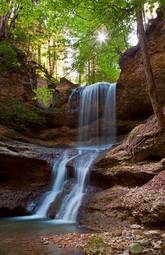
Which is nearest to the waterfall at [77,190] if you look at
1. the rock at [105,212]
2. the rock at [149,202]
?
the rock at [105,212]

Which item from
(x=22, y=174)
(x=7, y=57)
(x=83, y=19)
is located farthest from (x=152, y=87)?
(x=7, y=57)

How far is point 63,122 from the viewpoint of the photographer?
20.9 meters

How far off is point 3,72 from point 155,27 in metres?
10.1

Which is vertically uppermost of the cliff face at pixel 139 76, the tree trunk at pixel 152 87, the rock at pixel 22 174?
the cliff face at pixel 139 76

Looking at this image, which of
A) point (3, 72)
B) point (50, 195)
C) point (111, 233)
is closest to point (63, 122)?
point (3, 72)

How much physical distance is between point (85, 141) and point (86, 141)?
7 cm

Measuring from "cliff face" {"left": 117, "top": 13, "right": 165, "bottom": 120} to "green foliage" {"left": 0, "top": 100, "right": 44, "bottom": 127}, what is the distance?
5.26m

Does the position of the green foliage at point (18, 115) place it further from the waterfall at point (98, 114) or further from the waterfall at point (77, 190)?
the waterfall at point (77, 190)

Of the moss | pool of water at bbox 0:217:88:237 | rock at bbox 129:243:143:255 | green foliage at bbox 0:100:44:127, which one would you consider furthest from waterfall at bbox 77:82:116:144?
rock at bbox 129:243:143:255

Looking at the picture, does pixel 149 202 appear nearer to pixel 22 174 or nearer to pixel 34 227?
pixel 34 227

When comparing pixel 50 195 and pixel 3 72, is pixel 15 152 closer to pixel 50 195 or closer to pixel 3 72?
pixel 50 195

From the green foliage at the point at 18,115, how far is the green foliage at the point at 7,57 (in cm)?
267

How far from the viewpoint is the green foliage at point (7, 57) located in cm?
2075

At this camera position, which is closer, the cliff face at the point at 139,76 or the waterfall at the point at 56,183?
the waterfall at the point at 56,183
